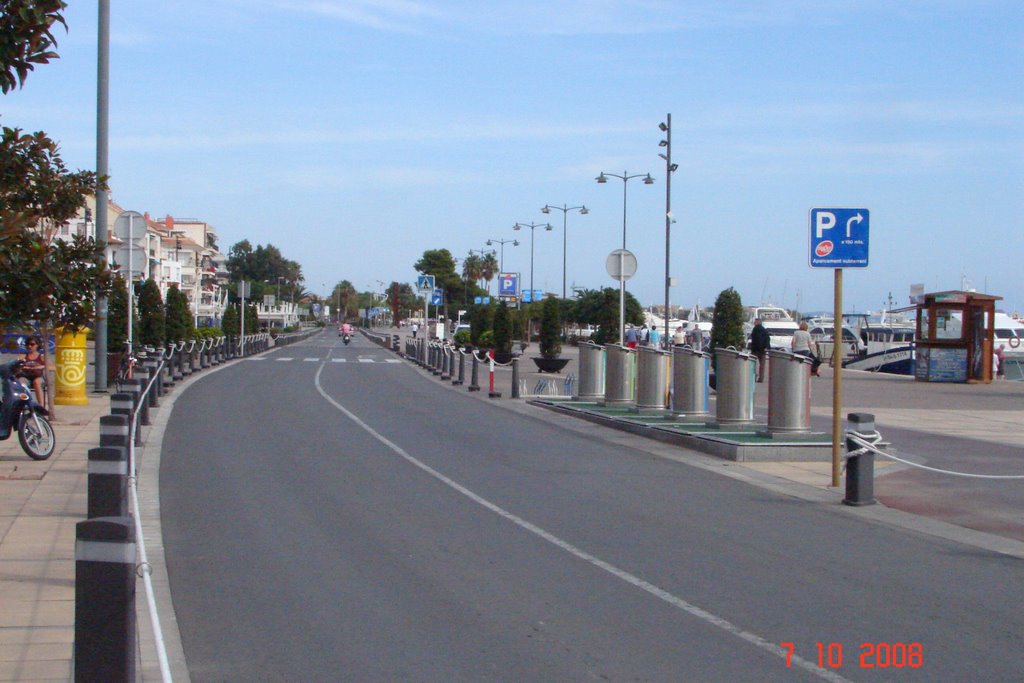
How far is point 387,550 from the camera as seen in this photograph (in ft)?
29.0

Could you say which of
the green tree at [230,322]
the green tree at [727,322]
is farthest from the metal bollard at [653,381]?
the green tree at [230,322]

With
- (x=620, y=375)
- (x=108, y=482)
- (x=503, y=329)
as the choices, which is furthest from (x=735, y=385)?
(x=503, y=329)

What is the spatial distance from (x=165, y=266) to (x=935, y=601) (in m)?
92.4

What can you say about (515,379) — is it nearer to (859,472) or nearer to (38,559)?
(859,472)

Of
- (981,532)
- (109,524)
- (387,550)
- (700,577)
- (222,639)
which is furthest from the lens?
(981,532)

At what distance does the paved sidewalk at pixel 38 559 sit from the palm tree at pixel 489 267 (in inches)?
4649

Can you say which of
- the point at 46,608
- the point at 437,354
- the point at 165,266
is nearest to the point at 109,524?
the point at 46,608

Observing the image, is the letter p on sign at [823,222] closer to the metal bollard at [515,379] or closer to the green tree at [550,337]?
the metal bollard at [515,379]

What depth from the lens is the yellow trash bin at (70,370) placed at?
Result: 2203cm

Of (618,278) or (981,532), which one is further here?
(618,278)

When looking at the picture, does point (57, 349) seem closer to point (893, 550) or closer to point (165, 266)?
point (893, 550)

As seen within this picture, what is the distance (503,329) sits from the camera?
47562 mm

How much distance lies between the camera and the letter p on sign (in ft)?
41.3
